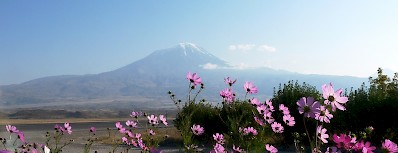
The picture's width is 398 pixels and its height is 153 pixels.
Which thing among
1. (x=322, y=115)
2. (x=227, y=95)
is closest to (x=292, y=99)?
(x=227, y=95)

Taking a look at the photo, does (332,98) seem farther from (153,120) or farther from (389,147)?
(153,120)

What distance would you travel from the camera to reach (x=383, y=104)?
19297mm

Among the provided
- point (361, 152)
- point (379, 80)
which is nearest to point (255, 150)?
point (361, 152)

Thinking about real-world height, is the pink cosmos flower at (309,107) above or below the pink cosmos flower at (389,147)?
above

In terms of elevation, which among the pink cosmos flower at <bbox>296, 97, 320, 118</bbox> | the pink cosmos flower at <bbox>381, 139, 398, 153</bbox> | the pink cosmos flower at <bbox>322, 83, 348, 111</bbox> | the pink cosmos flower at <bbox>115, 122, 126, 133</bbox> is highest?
the pink cosmos flower at <bbox>322, 83, 348, 111</bbox>

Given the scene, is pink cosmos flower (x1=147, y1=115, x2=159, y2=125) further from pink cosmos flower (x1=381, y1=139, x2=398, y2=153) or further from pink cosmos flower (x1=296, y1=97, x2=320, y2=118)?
pink cosmos flower (x1=381, y1=139, x2=398, y2=153)

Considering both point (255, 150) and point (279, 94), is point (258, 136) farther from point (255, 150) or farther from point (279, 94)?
point (279, 94)

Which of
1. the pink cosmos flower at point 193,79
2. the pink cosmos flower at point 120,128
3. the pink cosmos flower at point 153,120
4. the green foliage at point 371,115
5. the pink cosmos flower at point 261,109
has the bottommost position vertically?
the green foliage at point 371,115

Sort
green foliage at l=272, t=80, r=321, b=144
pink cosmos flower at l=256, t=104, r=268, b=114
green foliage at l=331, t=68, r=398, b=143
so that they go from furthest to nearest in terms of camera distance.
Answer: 1. green foliage at l=272, t=80, r=321, b=144
2. green foliage at l=331, t=68, r=398, b=143
3. pink cosmos flower at l=256, t=104, r=268, b=114

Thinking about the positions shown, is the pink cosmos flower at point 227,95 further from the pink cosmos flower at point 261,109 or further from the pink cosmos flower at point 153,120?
the pink cosmos flower at point 153,120

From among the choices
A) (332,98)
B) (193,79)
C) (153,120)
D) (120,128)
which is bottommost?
(120,128)

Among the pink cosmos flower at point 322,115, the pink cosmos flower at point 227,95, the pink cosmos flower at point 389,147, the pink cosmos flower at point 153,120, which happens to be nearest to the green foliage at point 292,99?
the pink cosmos flower at point 153,120

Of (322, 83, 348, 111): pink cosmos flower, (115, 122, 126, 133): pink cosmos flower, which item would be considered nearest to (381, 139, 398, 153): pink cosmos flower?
(322, 83, 348, 111): pink cosmos flower

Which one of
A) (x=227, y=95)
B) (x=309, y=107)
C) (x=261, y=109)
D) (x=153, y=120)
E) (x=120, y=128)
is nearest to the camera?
(x=309, y=107)
